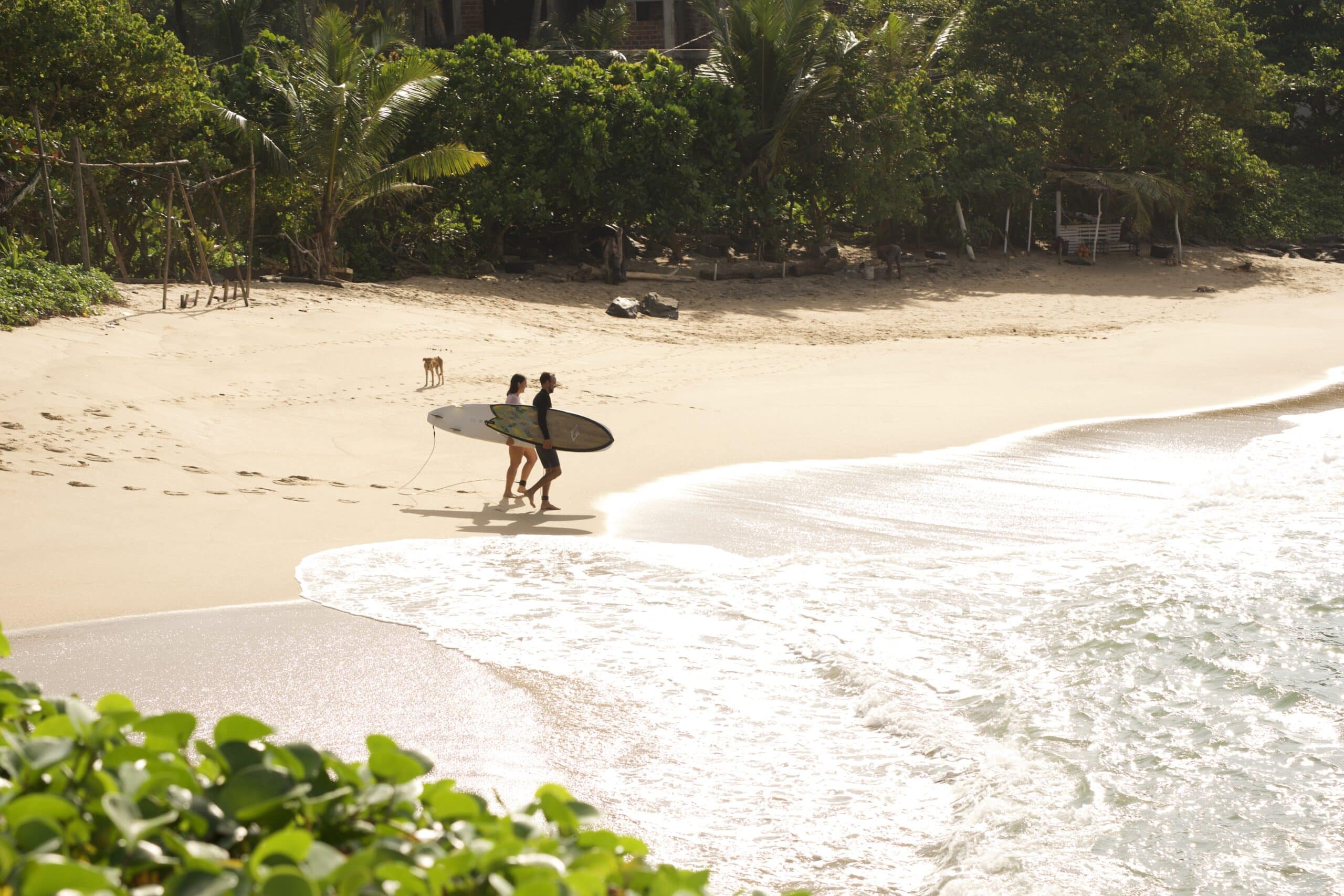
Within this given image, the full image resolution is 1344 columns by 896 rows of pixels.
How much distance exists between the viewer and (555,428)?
10328mm

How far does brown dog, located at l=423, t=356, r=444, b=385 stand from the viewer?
44.1 feet

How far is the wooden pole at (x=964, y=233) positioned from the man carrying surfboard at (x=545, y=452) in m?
19.1

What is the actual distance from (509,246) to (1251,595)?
60.0ft

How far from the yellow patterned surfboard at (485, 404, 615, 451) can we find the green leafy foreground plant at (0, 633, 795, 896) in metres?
8.10

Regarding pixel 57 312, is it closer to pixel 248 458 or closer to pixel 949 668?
pixel 248 458

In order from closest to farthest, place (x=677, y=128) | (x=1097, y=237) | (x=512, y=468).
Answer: (x=512, y=468), (x=677, y=128), (x=1097, y=237)

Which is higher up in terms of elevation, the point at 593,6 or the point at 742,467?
the point at 593,6

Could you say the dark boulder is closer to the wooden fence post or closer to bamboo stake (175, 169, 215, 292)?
bamboo stake (175, 169, 215, 292)

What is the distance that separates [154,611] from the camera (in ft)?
21.9

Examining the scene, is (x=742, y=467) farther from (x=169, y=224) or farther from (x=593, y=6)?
(x=593, y=6)

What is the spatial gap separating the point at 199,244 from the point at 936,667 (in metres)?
15.0

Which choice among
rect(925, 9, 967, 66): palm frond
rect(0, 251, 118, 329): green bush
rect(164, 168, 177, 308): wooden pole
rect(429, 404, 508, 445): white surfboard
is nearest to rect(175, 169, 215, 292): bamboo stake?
rect(164, 168, 177, 308): wooden pole

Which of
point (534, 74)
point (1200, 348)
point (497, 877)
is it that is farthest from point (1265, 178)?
point (497, 877)

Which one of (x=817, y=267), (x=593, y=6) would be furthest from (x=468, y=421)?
(x=593, y=6)
